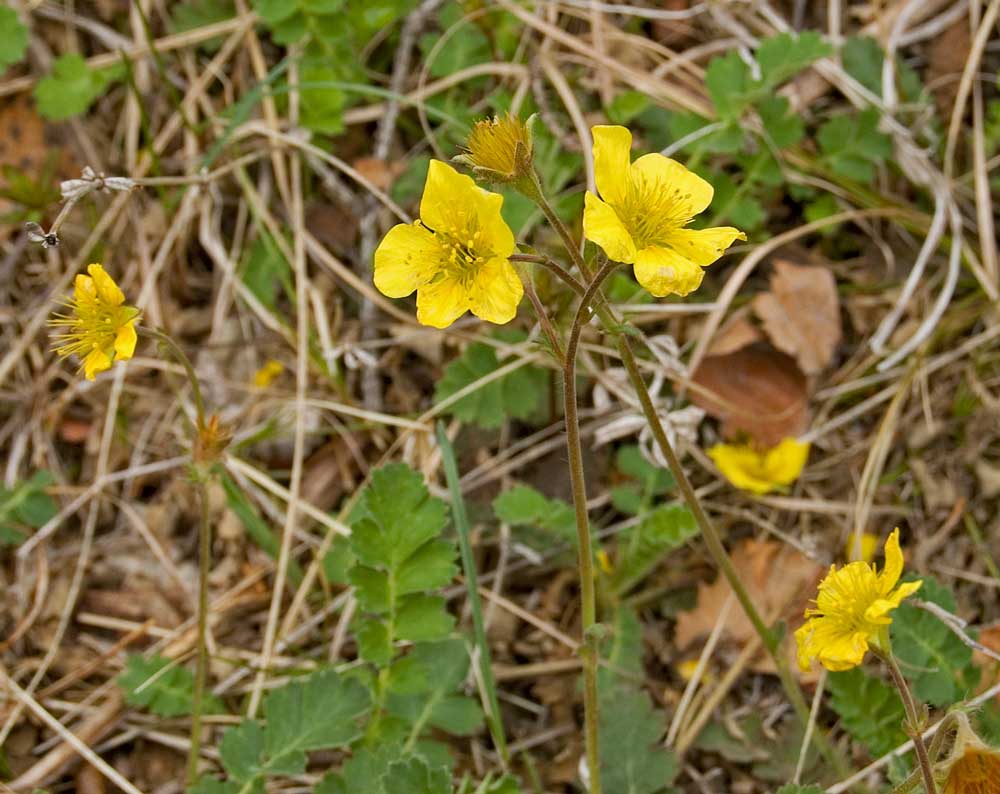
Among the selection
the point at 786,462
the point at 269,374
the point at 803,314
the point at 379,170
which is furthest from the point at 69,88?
the point at 786,462

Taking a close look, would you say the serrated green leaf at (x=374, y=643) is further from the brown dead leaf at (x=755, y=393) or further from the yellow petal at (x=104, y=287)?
the brown dead leaf at (x=755, y=393)

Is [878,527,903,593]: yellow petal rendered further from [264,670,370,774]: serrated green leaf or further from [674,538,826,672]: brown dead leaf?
[264,670,370,774]: serrated green leaf

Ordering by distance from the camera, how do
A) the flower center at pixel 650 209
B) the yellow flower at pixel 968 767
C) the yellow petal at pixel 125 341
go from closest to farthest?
the yellow flower at pixel 968 767, the flower center at pixel 650 209, the yellow petal at pixel 125 341

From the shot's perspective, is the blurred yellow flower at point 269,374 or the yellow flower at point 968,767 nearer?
the yellow flower at point 968,767

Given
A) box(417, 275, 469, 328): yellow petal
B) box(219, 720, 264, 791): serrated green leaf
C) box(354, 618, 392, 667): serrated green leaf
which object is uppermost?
box(417, 275, 469, 328): yellow petal

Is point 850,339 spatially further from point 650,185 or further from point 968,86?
point 650,185

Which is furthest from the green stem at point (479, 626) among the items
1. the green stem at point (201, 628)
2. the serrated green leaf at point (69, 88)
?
the serrated green leaf at point (69, 88)

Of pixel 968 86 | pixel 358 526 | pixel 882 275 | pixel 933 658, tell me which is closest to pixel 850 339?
pixel 882 275

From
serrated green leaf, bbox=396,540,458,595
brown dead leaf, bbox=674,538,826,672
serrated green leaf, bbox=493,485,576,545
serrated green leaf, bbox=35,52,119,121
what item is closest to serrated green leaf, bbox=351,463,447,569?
serrated green leaf, bbox=396,540,458,595
